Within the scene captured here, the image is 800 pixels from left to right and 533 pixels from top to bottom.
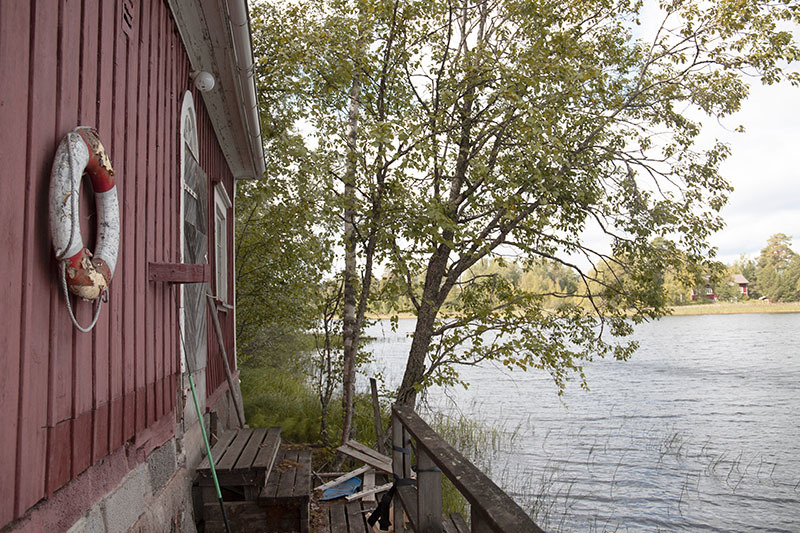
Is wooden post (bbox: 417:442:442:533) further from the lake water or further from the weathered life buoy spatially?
the lake water

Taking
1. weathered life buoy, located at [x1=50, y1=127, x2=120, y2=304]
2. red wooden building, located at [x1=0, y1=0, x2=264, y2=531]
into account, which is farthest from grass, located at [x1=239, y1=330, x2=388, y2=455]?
weathered life buoy, located at [x1=50, y1=127, x2=120, y2=304]

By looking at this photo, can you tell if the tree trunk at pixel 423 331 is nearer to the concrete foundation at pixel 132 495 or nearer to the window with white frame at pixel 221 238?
the window with white frame at pixel 221 238

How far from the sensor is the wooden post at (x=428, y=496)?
318 cm

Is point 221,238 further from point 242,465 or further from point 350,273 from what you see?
point 242,465

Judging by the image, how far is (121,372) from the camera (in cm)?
259

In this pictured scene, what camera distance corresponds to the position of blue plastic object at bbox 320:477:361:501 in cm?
594

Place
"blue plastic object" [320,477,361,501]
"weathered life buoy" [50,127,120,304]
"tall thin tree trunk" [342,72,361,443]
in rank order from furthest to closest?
"tall thin tree trunk" [342,72,361,443]
"blue plastic object" [320,477,361,501]
"weathered life buoy" [50,127,120,304]

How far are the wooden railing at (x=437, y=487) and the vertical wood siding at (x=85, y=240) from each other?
1308mm

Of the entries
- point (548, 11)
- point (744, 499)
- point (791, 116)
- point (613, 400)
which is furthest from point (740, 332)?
point (548, 11)

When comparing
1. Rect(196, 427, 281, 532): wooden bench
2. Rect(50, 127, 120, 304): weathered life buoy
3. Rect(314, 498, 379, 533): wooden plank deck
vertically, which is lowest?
Rect(314, 498, 379, 533): wooden plank deck

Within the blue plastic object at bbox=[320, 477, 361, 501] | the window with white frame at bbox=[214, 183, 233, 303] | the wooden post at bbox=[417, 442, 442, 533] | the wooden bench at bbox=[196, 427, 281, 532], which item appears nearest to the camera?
the wooden post at bbox=[417, 442, 442, 533]

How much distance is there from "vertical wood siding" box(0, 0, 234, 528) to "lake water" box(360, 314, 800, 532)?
5.22m

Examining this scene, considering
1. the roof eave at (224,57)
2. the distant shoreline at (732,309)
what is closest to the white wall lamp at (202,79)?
the roof eave at (224,57)

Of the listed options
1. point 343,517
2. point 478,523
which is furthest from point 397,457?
point 478,523
